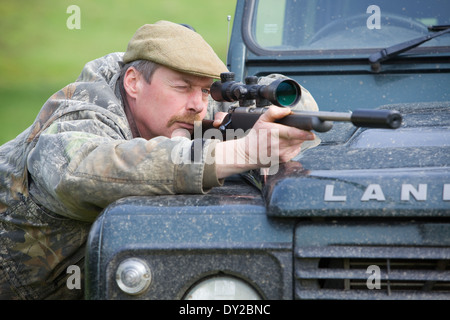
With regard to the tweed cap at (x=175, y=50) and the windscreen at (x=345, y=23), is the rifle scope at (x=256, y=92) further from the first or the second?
the windscreen at (x=345, y=23)

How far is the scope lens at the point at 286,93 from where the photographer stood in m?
2.27

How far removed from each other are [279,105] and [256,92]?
18cm

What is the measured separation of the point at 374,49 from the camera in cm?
325

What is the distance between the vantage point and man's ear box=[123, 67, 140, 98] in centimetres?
280

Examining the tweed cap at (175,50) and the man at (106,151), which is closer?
the man at (106,151)

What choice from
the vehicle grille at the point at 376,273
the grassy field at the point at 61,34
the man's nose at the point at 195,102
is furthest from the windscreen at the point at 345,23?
the grassy field at the point at 61,34

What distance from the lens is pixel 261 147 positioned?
7.10ft

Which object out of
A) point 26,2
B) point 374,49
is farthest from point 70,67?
point 374,49

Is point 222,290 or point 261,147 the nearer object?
Result: point 222,290

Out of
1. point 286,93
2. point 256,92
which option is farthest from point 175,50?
point 286,93

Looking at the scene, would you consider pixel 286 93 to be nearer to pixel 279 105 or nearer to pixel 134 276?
pixel 279 105

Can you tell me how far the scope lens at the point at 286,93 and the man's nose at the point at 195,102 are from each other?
0.48 m
